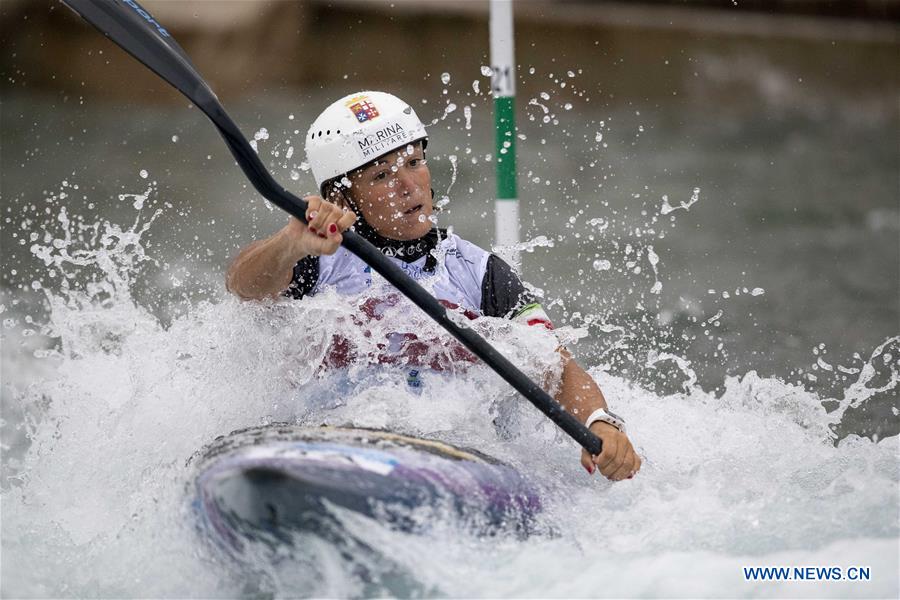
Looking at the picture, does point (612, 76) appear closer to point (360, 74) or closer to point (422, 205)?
point (360, 74)

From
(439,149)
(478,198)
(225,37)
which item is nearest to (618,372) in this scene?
Result: (478,198)

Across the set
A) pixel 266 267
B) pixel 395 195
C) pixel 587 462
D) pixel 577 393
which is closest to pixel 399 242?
pixel 395 195

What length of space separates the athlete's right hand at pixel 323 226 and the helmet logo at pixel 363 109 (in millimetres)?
539

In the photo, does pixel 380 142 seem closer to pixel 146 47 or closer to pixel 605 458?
pixel 146 47

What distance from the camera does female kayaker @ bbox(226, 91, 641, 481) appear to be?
126 inches

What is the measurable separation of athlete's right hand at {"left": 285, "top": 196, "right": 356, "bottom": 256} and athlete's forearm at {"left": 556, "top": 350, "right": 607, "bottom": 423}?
87 centimetres

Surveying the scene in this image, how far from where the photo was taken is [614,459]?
3.07 meters

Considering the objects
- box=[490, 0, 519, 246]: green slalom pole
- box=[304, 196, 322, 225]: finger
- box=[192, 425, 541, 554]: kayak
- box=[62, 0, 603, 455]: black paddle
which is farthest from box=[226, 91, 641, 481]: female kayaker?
box=[490, 0, 519, 246]: green slalom pole

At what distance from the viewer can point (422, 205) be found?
3.23m

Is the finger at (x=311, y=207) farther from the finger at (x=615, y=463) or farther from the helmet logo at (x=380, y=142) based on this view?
the finger at (x=615, y=463)

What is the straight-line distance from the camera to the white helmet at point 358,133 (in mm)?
3223

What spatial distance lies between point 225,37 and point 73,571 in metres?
10.4
